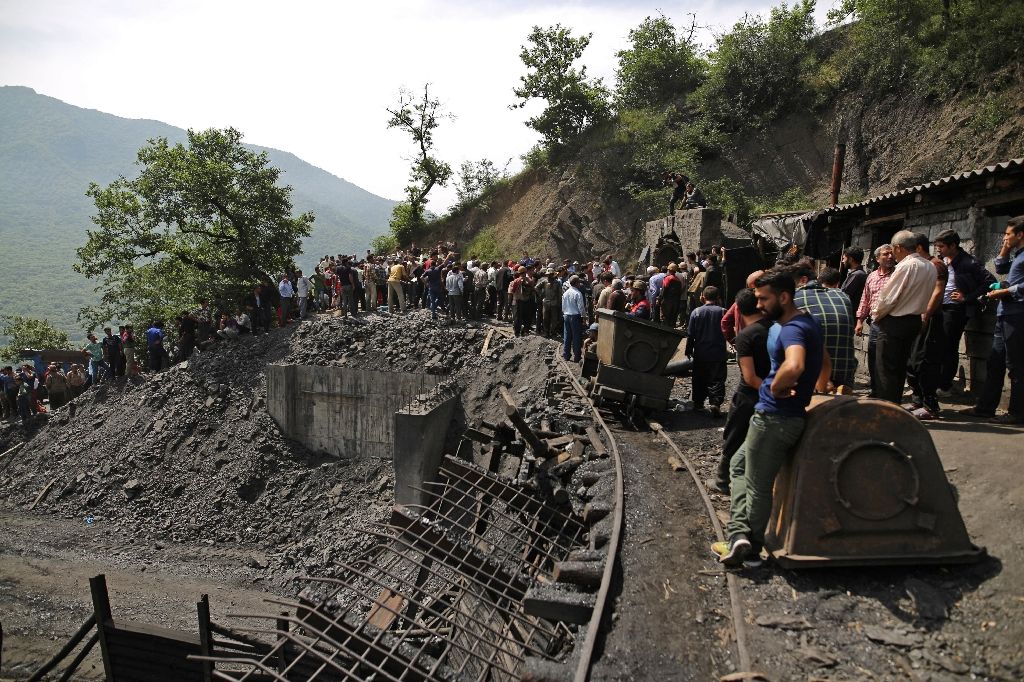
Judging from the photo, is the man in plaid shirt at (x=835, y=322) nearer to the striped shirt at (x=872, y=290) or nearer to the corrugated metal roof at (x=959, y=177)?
the striped shirt at (x=872, y=290)

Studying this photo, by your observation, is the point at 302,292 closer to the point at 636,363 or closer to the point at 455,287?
the point at 455,287

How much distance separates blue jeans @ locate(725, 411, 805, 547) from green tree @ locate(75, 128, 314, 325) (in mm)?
22219

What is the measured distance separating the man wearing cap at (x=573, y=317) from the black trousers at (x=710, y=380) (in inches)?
153

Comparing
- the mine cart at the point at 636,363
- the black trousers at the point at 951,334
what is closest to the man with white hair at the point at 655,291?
the mine cart at the point at 636,363

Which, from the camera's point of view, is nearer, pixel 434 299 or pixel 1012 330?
pixel 1012 330

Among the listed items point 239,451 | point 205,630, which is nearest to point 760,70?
point 239,451

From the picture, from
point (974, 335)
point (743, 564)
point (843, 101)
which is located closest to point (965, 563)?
point (743, 564)

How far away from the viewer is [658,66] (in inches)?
1183

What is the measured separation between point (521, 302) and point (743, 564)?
1211cm

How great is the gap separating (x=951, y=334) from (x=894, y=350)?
3.77 ft

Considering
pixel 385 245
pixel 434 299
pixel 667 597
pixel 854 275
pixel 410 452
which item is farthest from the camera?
pixel 385 245

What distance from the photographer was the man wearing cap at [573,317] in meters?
12.1

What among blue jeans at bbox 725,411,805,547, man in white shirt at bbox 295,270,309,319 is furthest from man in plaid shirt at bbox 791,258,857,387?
man in white shirt at bbox 295,270,309,319

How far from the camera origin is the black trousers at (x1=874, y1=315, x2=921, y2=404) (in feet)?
19.3
